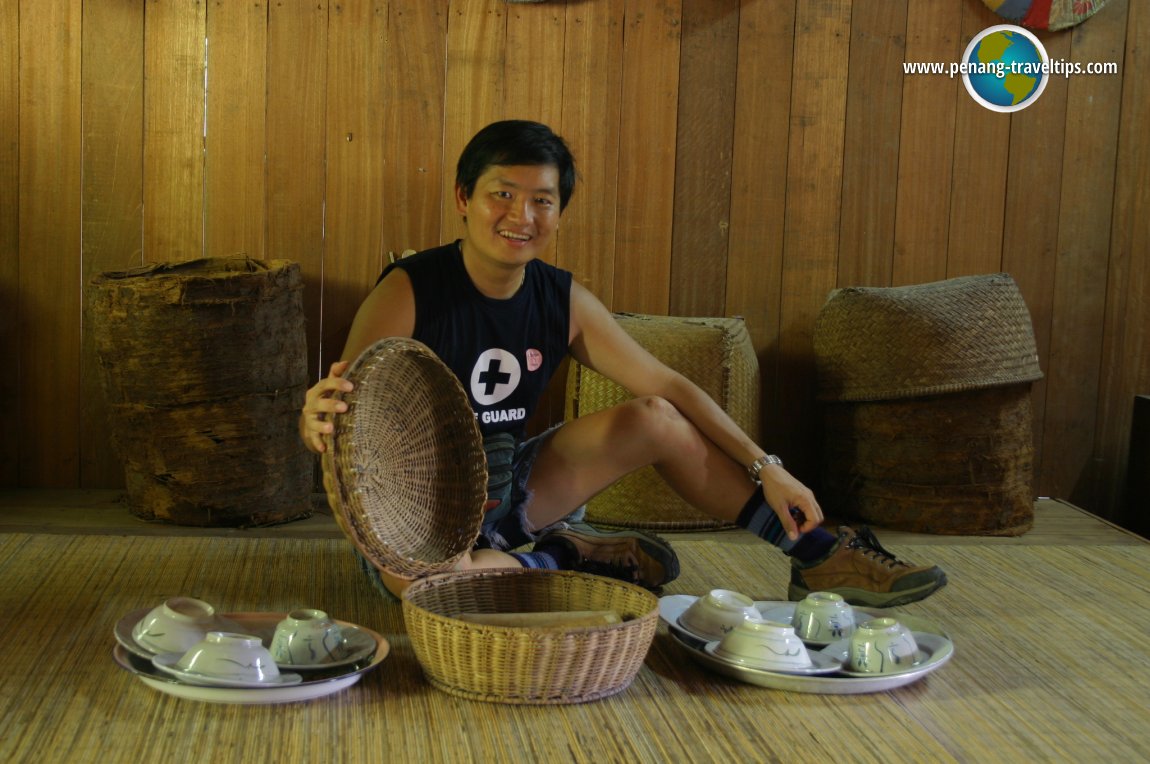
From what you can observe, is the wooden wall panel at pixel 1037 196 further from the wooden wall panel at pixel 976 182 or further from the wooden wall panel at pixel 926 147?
the wooden wall panel at pixel 926 147

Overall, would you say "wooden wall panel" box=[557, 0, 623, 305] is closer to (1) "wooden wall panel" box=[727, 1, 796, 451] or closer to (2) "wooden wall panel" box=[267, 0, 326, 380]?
(1) "wooden wall panel" box=[727, 1, 796, 451]

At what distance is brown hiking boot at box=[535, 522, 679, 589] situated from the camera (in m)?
2.18

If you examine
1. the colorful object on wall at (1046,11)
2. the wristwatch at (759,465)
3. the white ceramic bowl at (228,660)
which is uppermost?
the colorful object on wall at (1046,11)

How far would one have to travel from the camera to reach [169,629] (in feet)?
5.20

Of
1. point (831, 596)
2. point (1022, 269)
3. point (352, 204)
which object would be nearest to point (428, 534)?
point (831, 596)

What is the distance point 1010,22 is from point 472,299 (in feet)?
6.53

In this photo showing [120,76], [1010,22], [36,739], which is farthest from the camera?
[1010,22]

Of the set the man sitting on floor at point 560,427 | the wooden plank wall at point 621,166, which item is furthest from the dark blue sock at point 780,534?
the wooden plank wall at point 621,166

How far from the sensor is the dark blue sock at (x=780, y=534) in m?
2.08

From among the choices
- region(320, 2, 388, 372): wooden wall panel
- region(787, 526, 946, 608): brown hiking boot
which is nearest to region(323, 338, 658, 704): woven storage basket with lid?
region(787, 526, 946, 608): brown hiking boot

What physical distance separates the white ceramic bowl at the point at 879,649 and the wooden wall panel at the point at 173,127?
6.76ft

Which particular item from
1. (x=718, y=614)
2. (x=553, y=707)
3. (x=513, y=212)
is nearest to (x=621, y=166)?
(x=513, y=212)

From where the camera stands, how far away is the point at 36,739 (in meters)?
1.41

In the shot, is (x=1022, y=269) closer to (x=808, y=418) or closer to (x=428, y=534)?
(x=808, y=418)
